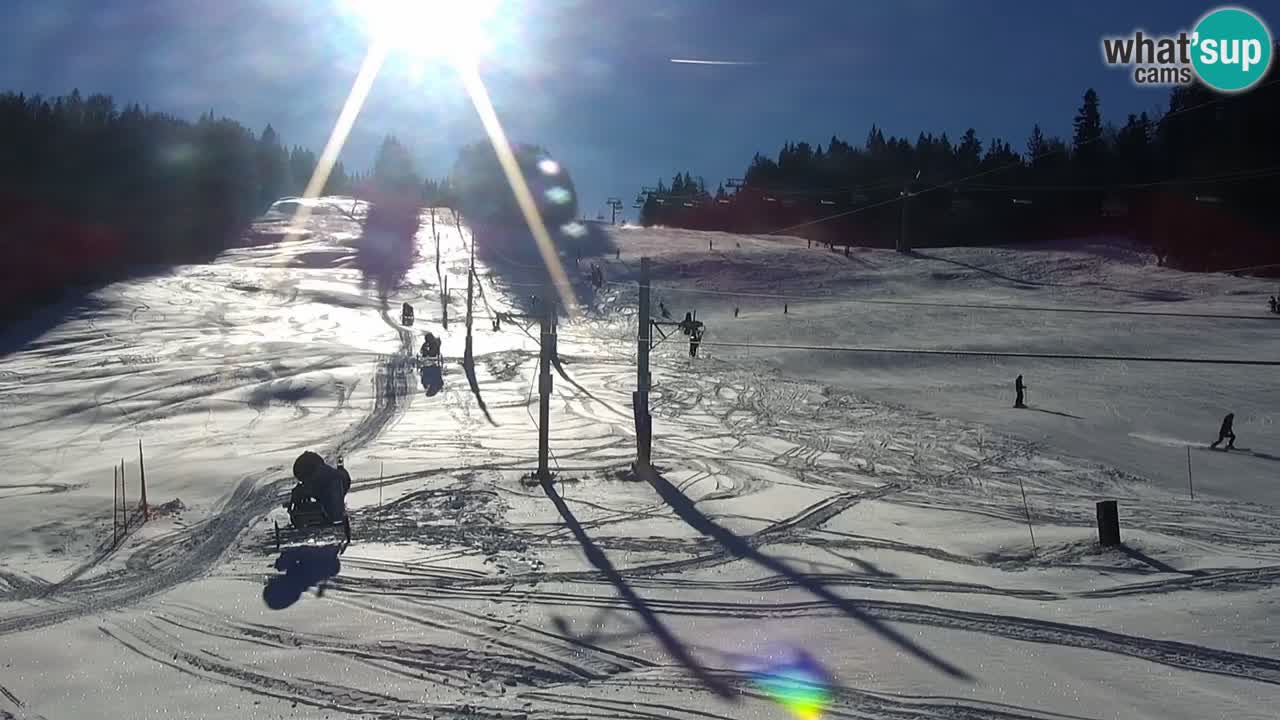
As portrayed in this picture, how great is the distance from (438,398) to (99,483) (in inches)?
589

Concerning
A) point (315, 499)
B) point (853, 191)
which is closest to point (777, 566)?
point (315, 499)

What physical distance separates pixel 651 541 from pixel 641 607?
12.0 ft

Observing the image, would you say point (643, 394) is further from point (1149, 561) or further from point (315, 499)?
point (1149, 561)

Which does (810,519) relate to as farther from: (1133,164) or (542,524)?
(1133,164)

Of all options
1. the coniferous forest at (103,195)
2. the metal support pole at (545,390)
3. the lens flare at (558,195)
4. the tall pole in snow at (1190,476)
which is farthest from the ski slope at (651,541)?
the lens flare at (558,195)

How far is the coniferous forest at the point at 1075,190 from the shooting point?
64.6m

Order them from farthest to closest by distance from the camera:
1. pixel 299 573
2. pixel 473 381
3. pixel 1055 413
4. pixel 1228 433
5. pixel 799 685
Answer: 1. pixel 473 381
2. pixel 1055 413
3. pixel 1228 433
4. pixel 299 573
5. pixel 799 685

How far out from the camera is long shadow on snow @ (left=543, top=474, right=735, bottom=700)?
31.8 feet

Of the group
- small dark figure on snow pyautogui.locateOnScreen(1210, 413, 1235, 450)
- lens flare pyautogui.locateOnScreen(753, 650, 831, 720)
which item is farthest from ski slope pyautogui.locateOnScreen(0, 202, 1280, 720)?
small dark figure on snow pyautogui.locateOnScreen(1210, 413, 1235, 450)

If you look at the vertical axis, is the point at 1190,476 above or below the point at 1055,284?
below

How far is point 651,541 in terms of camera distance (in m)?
15.9

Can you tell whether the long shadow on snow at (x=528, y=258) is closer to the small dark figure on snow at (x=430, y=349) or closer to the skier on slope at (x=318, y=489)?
the small dark figure on snow at (x=430, y=349)

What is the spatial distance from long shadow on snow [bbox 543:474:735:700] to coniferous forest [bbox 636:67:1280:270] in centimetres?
2935

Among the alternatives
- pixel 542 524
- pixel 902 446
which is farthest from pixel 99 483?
pixel 902 446
